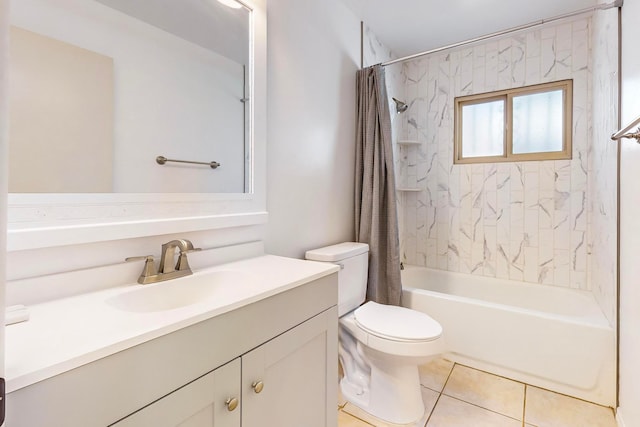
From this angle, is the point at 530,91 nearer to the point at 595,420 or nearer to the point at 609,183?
the point at 609,183

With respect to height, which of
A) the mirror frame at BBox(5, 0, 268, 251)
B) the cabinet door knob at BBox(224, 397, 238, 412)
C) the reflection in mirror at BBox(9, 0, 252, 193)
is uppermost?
the reflection in mirror at BBox(9, 0, 252, 193)

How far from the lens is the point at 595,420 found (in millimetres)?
1534

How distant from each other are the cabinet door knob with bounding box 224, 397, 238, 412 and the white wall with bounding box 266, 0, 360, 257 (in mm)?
813

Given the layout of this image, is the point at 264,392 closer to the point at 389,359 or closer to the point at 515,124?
the point at 389,359

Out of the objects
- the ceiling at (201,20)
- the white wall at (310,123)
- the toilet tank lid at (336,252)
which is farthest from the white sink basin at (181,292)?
the ceiling at (201,20)

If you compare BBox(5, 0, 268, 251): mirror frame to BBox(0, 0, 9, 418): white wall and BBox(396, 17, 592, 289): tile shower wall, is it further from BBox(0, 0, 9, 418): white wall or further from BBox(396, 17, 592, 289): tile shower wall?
BBox(396, 17, 592, 289): tile shower wall

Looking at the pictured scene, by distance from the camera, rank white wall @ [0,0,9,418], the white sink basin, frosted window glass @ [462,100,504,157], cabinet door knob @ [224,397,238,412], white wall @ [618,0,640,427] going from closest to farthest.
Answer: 1. white wall @ [0,0,9,418]
2. cabinet door knob @ [224,397,238,412]
3. the white sink basin
4. white wall @ [618,0,640,427]
5. frosted window glass @ [462,100,504,157]

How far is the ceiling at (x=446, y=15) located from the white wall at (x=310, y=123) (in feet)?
0.67

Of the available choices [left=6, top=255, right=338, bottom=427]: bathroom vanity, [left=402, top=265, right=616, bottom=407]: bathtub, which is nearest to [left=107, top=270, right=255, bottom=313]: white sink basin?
[left=6, top=255, right=338, bottom=427]: bathroom vanity

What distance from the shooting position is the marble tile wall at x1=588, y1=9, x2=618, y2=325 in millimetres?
1605

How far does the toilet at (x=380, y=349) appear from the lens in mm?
1458

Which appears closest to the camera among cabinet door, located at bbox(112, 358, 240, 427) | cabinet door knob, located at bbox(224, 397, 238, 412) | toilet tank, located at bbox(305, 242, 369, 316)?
cabinet door, located at bbox(112, 358, 240, 427)

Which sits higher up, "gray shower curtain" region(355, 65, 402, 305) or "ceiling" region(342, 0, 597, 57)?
"ceiling" region(342, 0, 597, 57)

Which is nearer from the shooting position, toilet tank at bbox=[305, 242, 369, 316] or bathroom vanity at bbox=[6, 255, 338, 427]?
bathroom vanity at bbox=[6, 255, 338, 427]
